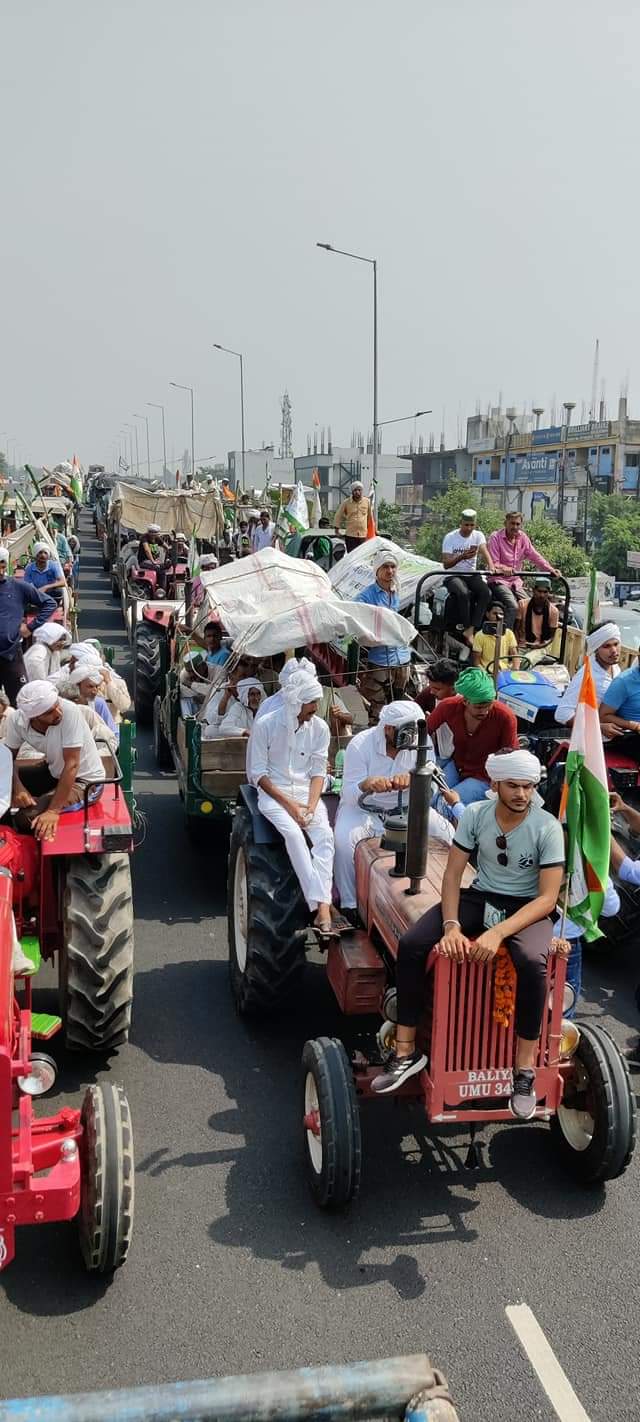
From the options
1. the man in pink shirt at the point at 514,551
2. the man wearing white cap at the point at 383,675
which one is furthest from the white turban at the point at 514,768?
the man in pink shirt at the point at 514,551

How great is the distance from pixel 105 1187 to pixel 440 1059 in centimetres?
144

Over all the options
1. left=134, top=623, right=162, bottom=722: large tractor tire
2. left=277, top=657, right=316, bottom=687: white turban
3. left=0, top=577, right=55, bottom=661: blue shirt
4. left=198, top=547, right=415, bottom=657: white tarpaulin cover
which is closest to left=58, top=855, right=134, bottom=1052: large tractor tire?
left=277, top=657, right=316, bottom=687: white turban

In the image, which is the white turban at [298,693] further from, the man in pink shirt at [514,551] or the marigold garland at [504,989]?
the man in pink shirt at [514,551]

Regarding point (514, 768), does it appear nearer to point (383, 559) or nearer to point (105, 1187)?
point (105, 1187)

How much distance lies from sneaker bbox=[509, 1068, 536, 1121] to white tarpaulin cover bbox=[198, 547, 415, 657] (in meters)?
4.29

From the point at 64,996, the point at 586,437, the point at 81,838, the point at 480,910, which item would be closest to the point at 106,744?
the point at 81,838

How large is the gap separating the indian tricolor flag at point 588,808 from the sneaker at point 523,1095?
103 centimetres

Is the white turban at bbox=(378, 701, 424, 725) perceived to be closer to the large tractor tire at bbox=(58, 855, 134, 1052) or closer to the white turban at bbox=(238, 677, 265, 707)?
the large tractor tire at bbox=(58, 855, 134, 1052)

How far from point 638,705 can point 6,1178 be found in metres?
5.66

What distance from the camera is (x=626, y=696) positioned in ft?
27.3

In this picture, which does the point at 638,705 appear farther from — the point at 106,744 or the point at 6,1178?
the point at 6,1178

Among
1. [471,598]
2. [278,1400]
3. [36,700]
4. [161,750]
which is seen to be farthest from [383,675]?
[278,1400]

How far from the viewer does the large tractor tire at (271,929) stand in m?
6.38

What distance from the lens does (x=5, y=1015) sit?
172 inches
